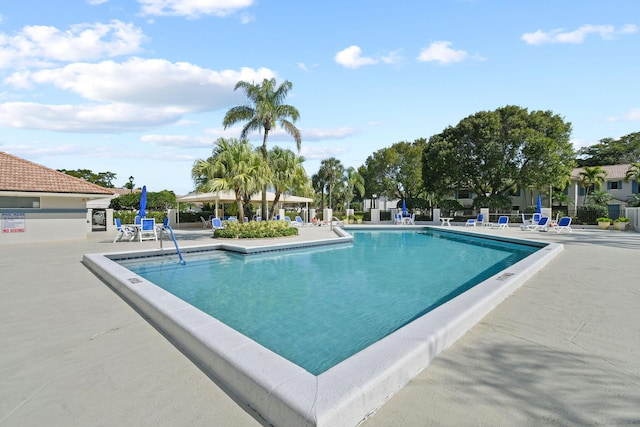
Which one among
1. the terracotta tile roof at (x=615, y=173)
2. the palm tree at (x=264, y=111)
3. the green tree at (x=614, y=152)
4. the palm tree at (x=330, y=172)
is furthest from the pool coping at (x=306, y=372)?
the green tree at (x=614, y=152)

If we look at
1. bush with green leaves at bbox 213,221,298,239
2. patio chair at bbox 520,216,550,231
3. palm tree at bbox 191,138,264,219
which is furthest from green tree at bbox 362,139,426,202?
palm tree at bbox 191,138,264,219

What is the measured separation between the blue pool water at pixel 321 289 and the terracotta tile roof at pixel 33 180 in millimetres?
8603

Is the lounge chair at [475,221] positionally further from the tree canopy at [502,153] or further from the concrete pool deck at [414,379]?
the concrete pool deck at [414,379]

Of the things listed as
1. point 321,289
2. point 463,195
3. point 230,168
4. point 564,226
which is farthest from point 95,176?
point 564,226

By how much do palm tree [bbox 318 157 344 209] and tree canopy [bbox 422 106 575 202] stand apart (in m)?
12.4

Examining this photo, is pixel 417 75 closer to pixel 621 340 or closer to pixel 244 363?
pixel 621 340

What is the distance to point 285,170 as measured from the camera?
17984 millimetres

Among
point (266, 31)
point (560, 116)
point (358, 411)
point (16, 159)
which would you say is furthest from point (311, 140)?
point (560, 116)

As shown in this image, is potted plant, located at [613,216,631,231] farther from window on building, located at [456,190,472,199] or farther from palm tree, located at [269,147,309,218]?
window on building, located at [456,190,472,199]

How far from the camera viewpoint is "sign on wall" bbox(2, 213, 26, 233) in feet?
47.1

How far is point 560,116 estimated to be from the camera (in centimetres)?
2873

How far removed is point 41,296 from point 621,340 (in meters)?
7.82

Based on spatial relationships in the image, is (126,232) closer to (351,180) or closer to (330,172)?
(330,172)

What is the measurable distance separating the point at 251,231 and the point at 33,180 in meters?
9.93
